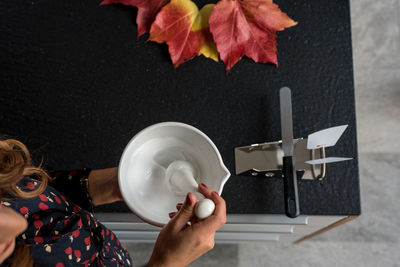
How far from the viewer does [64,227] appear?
21.9 inches

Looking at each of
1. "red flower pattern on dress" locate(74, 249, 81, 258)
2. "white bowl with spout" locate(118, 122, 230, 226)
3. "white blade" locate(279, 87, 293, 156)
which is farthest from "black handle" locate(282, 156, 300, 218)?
"red flower pattern on dress" locate(74, 249, 81, 258)

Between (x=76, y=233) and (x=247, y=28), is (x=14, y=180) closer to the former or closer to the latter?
(x=76, y=233)

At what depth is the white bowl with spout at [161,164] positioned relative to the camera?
1.76 ft

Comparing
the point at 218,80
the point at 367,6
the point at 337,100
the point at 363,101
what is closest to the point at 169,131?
the point at 218,80

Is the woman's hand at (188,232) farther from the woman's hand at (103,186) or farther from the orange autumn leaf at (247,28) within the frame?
the orange autumn leaf at (247,28)

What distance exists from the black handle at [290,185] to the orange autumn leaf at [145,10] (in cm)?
43

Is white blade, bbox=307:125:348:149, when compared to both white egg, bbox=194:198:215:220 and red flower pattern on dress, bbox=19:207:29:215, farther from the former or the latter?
red flower pattern on dress, bbox=19:207:29:215

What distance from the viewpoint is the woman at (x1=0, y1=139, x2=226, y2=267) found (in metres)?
0.49

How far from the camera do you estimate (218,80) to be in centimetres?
75

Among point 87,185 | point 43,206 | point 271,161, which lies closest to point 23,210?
point 43,206

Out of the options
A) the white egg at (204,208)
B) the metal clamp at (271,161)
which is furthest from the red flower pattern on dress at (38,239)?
the metal clamp at (271,161)

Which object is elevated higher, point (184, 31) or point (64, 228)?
point (184, 31)

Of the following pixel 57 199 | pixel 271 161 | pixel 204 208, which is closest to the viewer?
pixel 204 208

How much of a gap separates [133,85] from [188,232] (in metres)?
0.40
